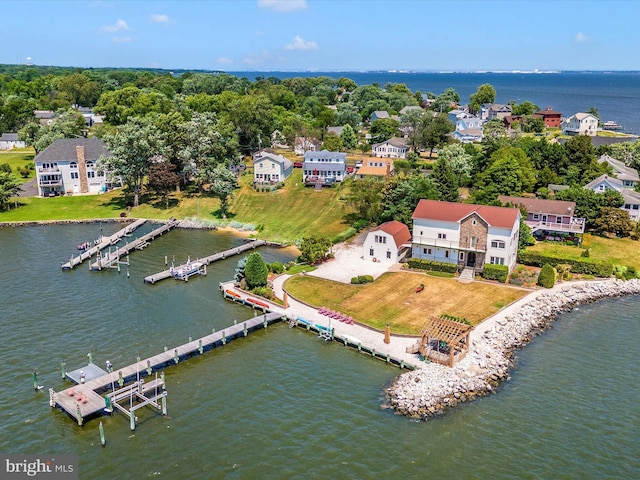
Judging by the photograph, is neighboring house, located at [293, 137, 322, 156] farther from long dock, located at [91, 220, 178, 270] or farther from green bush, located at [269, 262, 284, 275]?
green bush, located at [269, 262, 284, 275]

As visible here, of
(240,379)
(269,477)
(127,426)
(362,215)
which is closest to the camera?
(269,477)

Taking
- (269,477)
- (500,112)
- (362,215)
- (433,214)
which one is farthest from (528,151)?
(500,112)

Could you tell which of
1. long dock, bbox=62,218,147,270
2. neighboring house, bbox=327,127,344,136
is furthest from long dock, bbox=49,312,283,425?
neighboring house, bbox=327,127,344,136

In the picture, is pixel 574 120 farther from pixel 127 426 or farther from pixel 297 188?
pixel 127 426

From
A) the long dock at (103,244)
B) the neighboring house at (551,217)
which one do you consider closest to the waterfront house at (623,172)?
the neighboring house at (551,217)

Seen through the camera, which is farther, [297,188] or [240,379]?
[297,188]

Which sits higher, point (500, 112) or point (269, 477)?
point (500, 112)

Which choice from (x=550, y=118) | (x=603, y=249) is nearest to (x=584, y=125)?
(x=550, y=118)
